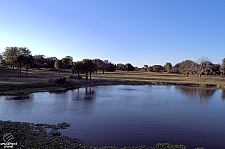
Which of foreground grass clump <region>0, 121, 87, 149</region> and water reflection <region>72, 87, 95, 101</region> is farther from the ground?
foreground grass clump <region>0, 121, 87, 149</region>

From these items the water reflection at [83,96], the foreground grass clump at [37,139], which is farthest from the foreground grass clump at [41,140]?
the water reflection at [83,96]

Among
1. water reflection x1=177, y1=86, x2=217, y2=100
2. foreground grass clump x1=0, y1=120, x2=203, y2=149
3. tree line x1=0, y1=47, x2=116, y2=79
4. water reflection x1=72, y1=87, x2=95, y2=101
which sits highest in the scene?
tree line x1=0, y1=47, x2=116, y2=79

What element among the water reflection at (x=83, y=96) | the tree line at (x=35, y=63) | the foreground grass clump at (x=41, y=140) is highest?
the tree line at (x=35, y=63)

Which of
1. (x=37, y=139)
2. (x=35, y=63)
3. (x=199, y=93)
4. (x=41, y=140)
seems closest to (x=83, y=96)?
(x=37, y=139)

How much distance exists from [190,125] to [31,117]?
1724cm

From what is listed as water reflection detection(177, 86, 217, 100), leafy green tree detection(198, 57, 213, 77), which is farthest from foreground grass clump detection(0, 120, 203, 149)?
leafy green tree detection(198, 57, 213, 77)

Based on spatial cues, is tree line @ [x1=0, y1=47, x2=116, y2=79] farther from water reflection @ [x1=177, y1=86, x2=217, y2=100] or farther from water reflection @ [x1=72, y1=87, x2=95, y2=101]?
water reflection @ [x1=177, y1=86, x2=217, y2=100]

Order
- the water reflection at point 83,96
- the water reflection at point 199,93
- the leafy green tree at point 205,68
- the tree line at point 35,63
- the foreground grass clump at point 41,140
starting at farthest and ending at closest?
the leafy green tree at point 205,68, the tree line at point 35,63, the water reflection at point 199,93, the water reflection at point 83,96, the foreground grass clump at point 41,140

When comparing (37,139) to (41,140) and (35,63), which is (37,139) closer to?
(41,140)

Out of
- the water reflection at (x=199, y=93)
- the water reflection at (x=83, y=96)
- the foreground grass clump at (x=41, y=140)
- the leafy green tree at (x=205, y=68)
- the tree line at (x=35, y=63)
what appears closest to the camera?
the foreground grass clump at (x=41, y=140)

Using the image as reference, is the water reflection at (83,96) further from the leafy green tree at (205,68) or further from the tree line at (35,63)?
the leafy green tree at (205,68)

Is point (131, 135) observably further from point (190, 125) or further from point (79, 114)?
point (79, 114)

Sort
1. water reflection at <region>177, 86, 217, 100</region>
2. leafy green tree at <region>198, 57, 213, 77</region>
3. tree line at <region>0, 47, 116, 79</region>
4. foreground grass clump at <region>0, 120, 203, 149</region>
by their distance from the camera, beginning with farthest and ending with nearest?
leafy green tree at <region>198, 57, 213, 77</region>, tree line at <region>0, 47, 116, 79</region>, water reflection at <region>177, 86, 217, 100</region>, foreground grass clump at <region>0, 120, 203, 149</region>

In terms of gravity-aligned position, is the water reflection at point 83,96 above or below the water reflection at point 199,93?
above
